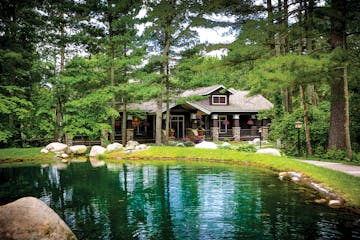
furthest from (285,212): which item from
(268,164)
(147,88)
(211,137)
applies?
(211,137)

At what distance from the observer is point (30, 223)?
549 centimetres

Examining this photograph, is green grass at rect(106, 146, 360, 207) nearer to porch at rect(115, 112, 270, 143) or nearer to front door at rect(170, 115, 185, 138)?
porch at rect(115, 112, 270, 143)

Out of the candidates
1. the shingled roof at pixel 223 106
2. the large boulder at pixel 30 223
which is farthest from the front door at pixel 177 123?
the large boulder at pixel 30 223

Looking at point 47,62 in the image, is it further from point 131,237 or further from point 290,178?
point 131,237

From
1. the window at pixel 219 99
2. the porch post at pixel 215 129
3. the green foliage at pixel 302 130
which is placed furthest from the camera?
the window at pixel 219 99

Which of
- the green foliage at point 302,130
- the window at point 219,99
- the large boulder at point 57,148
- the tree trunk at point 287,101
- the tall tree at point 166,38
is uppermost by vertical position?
the tall tree at point 166,38

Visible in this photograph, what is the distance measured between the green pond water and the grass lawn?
2.43 feet

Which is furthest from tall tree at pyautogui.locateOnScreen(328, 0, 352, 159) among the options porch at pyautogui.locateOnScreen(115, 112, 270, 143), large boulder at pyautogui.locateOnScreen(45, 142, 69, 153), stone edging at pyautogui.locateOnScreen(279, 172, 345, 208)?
porch at pyautogui.locateOnScreen(115, 112, 270, 143)

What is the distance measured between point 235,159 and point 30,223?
13209mm

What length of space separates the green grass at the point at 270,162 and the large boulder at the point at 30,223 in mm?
6805

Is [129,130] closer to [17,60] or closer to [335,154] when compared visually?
[17,60]

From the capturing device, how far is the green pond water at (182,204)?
277 inches

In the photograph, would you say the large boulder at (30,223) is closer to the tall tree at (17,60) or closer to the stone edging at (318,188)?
the stone edging at (318,188)

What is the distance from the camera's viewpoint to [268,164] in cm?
1555
